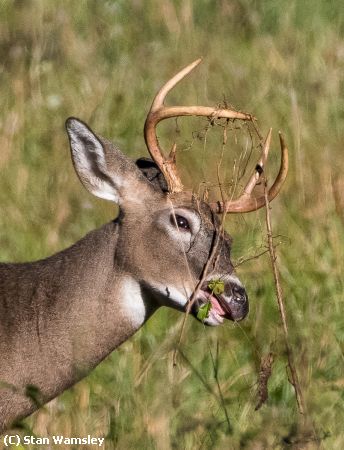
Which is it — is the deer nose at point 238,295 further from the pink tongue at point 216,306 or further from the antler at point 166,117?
the antler at point 166,117

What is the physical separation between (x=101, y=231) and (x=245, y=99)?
332 centimetres

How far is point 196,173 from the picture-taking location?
8961 mm

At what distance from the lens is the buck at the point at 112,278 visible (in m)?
6.42

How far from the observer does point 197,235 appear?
6609 mm

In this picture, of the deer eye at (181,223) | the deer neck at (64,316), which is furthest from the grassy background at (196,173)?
the deer eye at (181,223)

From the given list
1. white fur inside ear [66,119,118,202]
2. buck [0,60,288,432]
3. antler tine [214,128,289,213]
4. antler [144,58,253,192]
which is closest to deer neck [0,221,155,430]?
buck [0,60,288,432]

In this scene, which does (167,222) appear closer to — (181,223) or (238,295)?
(181,223)

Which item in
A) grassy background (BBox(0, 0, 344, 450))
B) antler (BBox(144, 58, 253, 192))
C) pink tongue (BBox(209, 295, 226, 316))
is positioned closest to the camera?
pink tongue (BBox(209, 295, 226, 316))

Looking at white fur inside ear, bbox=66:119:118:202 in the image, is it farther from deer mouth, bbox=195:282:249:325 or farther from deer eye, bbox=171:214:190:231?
deer mouth, bbox=195:282:249:325

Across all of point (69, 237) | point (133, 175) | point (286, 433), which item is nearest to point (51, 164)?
point (69, 237)

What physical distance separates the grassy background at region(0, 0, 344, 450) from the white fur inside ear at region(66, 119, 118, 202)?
80cm

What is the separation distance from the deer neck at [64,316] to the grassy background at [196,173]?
31cm

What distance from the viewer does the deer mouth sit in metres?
6.47

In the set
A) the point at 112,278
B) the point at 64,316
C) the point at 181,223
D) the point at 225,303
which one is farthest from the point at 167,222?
the point at 64,316
